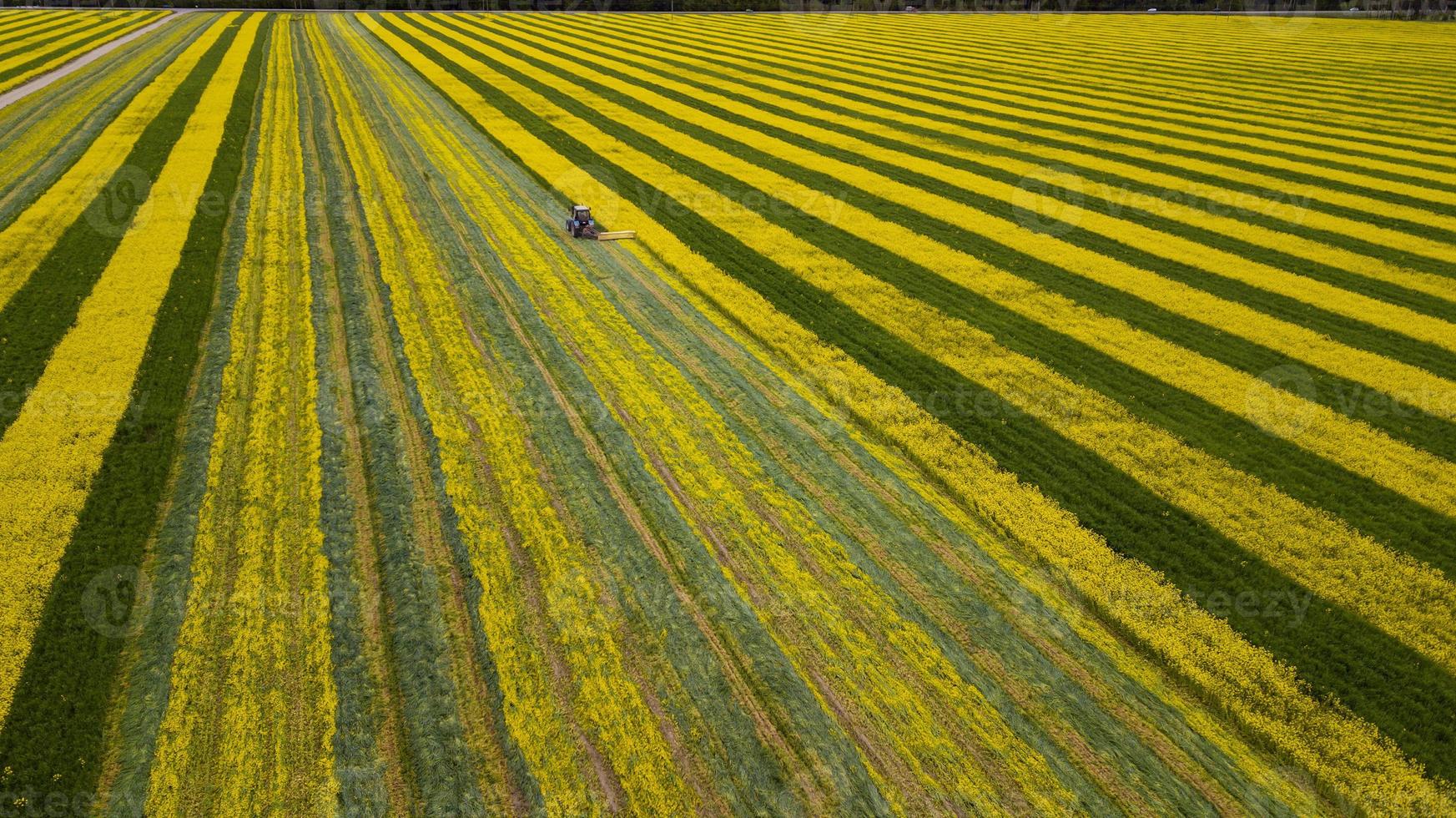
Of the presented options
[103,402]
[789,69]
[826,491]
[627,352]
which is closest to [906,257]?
[627,352]

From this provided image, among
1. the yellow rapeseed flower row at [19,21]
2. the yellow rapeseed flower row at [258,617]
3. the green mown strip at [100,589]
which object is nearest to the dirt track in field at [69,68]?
the yellow rapeseed flower row at [19,21]

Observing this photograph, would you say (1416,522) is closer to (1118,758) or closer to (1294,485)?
(1294,485)

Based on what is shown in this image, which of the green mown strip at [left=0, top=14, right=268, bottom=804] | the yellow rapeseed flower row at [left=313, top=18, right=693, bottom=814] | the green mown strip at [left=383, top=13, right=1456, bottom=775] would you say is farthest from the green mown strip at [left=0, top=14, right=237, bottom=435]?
the green mown strip at [left=383, top=13, right=1456, bottom=775]

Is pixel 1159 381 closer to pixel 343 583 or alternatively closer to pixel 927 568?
pixel 927 568

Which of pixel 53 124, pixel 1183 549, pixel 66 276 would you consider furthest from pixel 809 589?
pixel 53 124

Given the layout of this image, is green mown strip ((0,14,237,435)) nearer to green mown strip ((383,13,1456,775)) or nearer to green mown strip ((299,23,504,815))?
green mown strip ((299,23,504,815))
